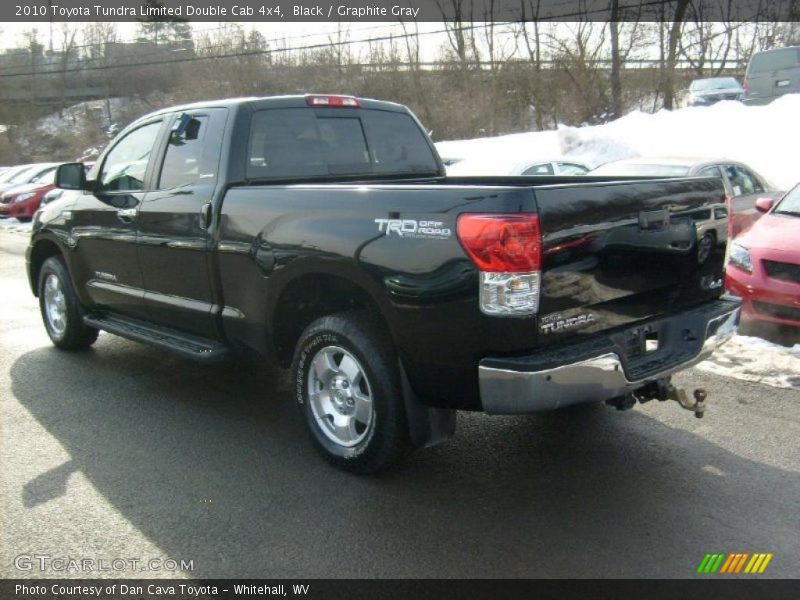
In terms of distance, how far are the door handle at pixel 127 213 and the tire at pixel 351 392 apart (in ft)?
6.08

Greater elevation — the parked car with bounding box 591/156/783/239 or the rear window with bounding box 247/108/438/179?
the rear window with bounding box 247/108/438/179

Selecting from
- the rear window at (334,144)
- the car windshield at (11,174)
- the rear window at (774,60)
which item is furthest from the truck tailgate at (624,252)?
the car windshield at (11,174)

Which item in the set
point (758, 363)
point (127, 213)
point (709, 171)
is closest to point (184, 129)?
point (127, 213)

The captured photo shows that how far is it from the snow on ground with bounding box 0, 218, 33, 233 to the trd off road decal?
53.6 feet

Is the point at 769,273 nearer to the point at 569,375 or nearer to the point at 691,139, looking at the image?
the point at 569,375

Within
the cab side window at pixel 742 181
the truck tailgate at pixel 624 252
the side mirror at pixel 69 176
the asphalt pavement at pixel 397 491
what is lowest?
the asphalt pavement at pixel 397 491

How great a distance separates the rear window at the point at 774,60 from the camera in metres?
20.2

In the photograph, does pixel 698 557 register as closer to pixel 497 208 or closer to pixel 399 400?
pixel 399 400

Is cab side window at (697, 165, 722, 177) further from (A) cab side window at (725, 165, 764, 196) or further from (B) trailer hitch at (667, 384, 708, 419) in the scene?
(B) trailer hitch at (667, 384, 708, 419)

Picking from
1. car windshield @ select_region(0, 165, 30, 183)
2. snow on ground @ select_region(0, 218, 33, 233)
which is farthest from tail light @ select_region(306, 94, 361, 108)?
car windshield @ select_region(0, 165, 30, 183)

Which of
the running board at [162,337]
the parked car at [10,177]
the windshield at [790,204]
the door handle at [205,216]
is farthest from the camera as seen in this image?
the parked car at [10,177]

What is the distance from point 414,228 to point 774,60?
2138 centimetres

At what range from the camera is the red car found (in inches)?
236

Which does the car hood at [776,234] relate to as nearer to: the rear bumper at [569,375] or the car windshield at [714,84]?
the rear bumper at [569,375]
